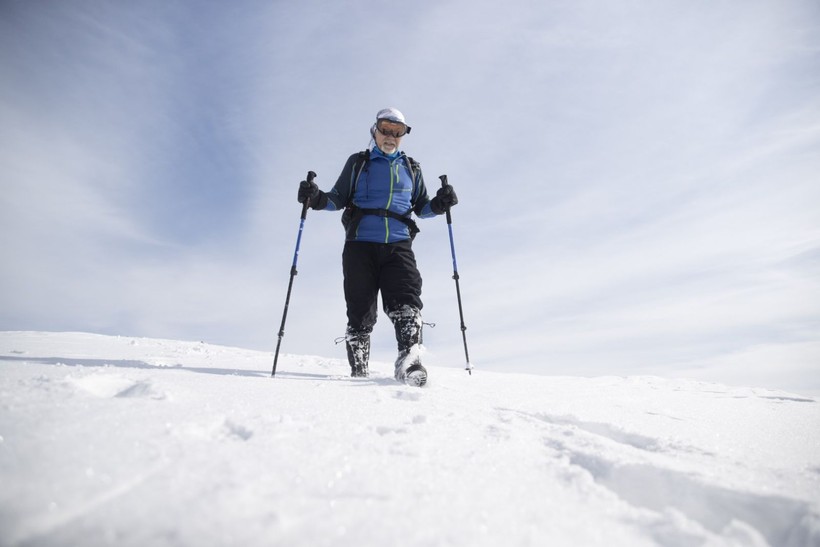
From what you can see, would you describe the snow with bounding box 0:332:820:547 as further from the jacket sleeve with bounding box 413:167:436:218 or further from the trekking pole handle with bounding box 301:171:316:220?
the jacket sleeve with bounding box 413:167:436:218

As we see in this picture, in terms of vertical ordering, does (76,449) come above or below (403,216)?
below

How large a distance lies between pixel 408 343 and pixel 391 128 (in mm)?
2258

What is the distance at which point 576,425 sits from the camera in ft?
6.96

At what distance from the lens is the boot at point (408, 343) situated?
3.17 meters

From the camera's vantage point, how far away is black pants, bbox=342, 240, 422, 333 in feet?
12.7

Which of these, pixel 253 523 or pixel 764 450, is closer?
pixel 253 523

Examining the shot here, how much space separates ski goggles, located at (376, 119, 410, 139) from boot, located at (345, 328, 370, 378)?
2090 mm

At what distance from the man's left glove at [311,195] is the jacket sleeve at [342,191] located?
0.06 m

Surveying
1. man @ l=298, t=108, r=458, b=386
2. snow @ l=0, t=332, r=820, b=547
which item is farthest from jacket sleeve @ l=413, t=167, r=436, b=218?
snow @ l=0, t=332, r=820, b=547

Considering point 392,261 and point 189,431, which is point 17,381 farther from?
point 392,261

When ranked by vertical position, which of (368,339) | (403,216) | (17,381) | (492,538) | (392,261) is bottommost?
(492,538)

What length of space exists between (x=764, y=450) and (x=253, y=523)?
2138 millimetres

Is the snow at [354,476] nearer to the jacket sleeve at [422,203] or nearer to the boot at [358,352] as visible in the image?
the boot at [358,352]

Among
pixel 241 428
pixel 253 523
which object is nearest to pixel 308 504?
pixel 253 523
